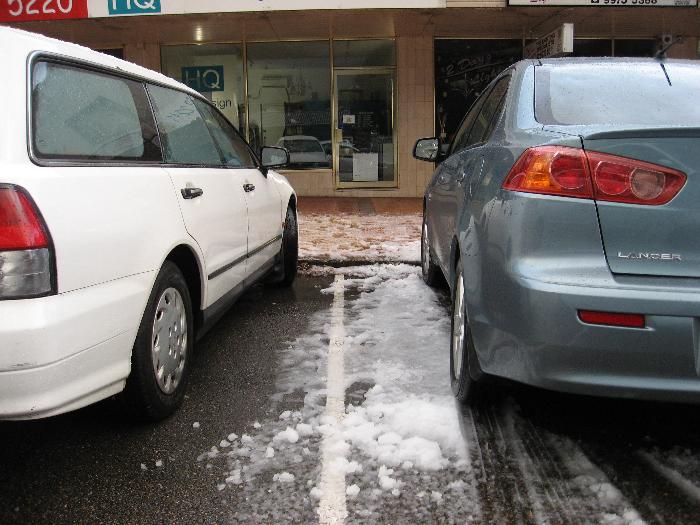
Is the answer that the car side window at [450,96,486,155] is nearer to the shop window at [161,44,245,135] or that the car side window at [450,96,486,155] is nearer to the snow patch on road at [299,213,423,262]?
the snow patch on road at [299,213,423,262]

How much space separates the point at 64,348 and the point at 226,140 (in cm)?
260

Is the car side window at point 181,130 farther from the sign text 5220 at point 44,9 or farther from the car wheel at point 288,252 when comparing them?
the sign text 5220 at point 44,9

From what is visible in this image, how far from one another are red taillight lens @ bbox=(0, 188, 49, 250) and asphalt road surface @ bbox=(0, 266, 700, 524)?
3.13 feet

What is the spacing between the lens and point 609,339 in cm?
233

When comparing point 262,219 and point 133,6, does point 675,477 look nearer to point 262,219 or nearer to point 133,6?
point 262,219

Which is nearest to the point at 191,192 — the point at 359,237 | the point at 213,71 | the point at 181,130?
the point at 181,130

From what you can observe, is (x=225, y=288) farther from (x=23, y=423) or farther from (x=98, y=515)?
(x=98, y=515)

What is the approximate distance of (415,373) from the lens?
12.3 ft

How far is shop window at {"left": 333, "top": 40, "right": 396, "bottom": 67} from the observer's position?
13461 millimetres

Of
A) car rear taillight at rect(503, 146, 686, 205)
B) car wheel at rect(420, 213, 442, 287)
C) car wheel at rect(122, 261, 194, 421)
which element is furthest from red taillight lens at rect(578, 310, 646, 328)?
car wheel at rect(420, 213, 442, 287)

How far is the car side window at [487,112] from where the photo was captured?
3.66 meters

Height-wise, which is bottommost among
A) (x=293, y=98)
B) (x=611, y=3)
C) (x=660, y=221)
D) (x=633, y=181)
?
(x=660, y=221)

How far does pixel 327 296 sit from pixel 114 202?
321 cm

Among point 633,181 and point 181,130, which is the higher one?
point 181,130
